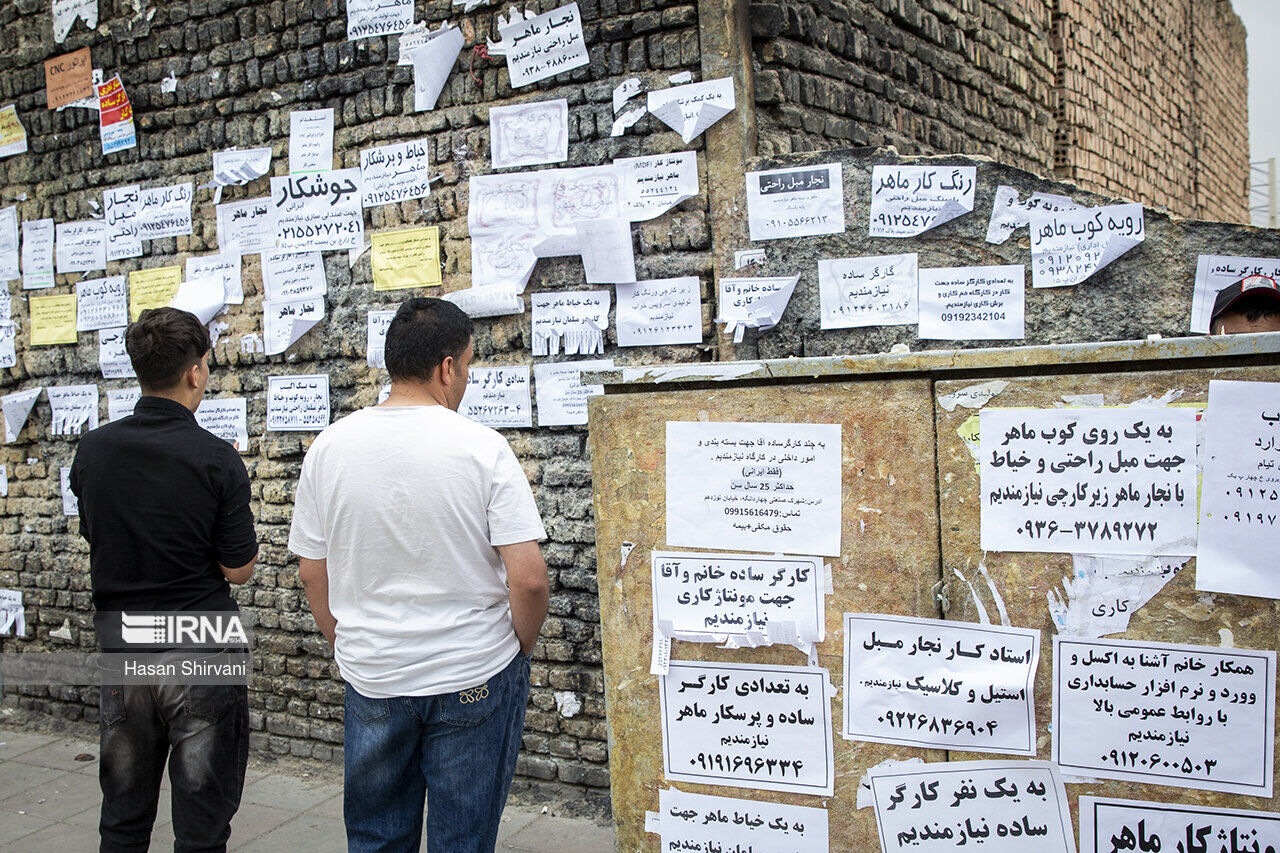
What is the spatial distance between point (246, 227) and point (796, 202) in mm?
2914

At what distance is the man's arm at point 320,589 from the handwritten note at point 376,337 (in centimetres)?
215

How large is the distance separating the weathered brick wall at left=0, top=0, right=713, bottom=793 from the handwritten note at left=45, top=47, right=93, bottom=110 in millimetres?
66

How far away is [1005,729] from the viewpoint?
207cm

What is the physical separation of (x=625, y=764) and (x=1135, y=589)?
120cm

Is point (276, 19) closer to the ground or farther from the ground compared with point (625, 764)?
farther from the ground

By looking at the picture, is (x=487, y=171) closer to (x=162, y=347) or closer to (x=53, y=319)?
(x=162, y=347)

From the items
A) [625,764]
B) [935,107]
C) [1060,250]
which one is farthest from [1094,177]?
[625,764]

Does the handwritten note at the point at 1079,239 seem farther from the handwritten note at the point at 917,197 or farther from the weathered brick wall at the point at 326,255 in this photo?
the weathered brick wall at the point at 326,255

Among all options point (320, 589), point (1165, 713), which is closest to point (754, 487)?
point (1165, 713)

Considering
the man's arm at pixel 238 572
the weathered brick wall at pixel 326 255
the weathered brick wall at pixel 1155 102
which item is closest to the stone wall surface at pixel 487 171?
the weathered brick wall at pixel 326 255

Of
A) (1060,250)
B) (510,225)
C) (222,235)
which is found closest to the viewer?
(1060,250)

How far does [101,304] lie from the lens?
18.7ft

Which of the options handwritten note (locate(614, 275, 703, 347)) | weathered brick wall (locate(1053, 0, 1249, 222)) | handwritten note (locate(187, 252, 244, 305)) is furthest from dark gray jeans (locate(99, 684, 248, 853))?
weathered brick wall (locate(1053, 0, 1249, 222))

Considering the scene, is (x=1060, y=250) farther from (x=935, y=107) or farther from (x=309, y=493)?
(x=309, y=493)
